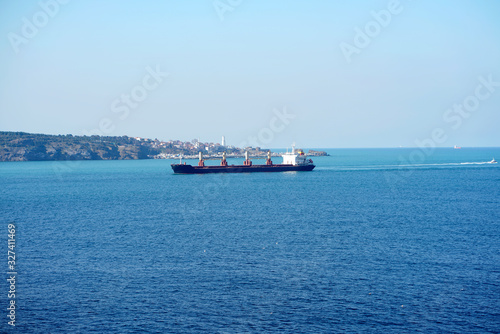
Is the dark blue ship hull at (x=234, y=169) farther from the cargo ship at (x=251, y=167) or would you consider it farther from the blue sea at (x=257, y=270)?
the blue sea at (x=257, y=270)

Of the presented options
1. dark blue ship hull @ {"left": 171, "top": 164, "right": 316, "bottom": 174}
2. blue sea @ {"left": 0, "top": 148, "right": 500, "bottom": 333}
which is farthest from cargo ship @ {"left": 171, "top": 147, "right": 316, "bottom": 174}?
blue sea @ {"left": 0, "top": 148, "right": 500, "bottom": 333}

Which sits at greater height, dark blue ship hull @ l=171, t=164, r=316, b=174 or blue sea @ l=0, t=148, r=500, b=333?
dark blue ship hull @ l=171, t=164, r=316, b=174

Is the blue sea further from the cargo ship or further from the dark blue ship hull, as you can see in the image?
the cargo ship

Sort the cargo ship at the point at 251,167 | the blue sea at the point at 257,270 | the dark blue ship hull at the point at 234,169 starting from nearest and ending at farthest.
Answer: the blue sea at the point at 257,270 < the dark blue ship hull at the point at 234,169 < the cargo ship at the point at 251,167

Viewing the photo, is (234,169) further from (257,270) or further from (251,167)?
(257,270)

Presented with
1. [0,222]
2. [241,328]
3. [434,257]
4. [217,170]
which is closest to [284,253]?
[434,257]

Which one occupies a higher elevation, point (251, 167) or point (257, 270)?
point (251, 167)

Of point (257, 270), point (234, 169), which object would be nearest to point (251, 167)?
point (234, 169)

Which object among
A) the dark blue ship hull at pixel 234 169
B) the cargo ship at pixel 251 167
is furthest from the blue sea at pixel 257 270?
the cargo ship at pixel 251 167

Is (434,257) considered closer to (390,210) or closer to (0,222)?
(390,210)

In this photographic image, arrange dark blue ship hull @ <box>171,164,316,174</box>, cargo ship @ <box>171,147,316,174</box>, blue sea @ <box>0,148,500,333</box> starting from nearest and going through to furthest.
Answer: blue sea @ <box>0,148,500,333</box> < dark blue ship hull @ <box>171,164,316,174</box> < cargo ship @ <box>171,147,316,174</box>

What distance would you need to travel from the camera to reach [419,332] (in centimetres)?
2400

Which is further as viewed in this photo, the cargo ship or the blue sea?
the cargo ship

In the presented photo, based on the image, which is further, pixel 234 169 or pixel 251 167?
pixel 251 167
